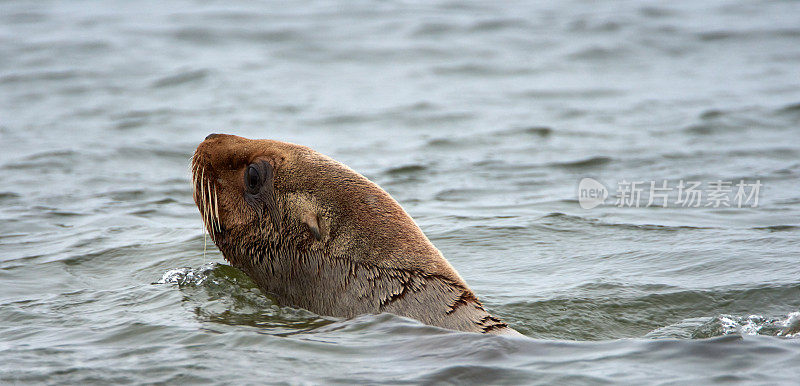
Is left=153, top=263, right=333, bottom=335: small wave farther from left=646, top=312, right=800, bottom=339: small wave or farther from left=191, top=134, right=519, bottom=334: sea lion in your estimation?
left=646, top=312, right=800, bottom=339: small wave

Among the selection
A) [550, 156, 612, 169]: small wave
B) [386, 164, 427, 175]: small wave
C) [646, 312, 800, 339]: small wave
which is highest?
[550, 156, 612, 169]: small wave

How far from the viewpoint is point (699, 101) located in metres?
12.8

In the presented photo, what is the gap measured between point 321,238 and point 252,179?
526mm

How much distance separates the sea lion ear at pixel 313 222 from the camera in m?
4.73

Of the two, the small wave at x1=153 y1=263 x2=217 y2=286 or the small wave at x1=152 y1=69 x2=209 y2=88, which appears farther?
the small wave at x1=152 y1=69 x2=209 y2=88

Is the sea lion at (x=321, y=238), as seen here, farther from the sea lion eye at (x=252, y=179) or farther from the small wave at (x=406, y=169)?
the small wave at (x=406, y=169)

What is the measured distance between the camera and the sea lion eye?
4.96 meters

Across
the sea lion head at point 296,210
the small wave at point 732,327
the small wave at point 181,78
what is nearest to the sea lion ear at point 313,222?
the sea lion head at point 296,210

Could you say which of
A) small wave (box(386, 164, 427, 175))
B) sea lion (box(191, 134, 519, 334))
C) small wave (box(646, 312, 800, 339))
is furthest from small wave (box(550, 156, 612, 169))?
sea lion (box(191, 134, 519, 334))

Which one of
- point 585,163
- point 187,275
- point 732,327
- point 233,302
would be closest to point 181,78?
point 585,163

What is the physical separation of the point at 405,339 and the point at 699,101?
9508mm

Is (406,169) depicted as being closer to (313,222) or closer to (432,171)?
(432,171)

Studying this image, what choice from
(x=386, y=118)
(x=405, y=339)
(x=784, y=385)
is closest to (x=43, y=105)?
(x=386, y=118)

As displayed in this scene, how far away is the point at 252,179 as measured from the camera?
4.98 meters
